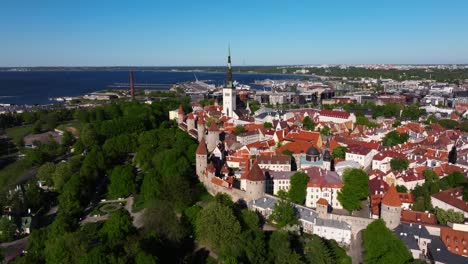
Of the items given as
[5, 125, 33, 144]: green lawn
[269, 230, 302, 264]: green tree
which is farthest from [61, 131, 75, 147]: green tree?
[269, 230, 302, 264]: green tree

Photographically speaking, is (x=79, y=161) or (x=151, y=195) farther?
(x=79, y=161)

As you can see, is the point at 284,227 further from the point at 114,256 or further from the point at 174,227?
the point at 114,256

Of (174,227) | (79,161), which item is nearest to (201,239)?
(174,227)

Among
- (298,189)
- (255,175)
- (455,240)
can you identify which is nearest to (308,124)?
(298,189)

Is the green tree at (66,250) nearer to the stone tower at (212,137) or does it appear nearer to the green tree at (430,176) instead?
the stone tower at (212,137)

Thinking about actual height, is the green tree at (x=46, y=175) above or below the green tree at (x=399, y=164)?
below

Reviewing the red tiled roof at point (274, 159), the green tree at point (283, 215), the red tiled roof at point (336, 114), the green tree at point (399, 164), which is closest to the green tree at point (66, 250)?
the green tree at point (283, 215)
